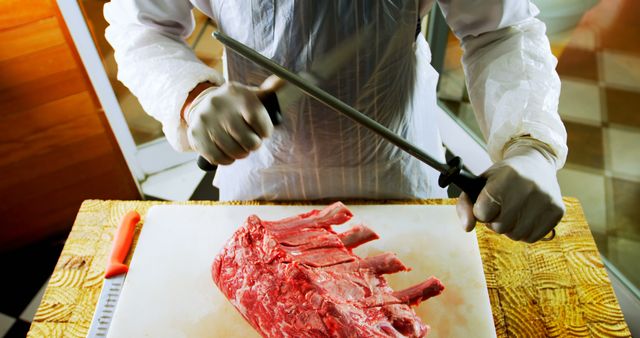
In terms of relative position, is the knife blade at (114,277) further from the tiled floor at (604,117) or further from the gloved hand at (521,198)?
the tiled floor at (604,117)

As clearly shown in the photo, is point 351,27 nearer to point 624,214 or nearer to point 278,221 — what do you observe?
point 278,221

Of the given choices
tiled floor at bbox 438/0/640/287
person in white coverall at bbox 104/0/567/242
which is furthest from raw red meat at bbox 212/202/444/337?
tiled floor at bbox 438/0/640/287

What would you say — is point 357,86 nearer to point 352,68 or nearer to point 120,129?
point 352,68

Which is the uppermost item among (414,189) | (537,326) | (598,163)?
(414,189)

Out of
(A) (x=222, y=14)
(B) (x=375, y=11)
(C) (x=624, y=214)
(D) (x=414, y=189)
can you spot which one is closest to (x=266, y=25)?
(A) (x=222, y=14)

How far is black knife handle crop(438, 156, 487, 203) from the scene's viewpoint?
1106 millimetres

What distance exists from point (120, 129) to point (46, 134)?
0.46 metres

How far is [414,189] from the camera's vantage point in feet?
5.31

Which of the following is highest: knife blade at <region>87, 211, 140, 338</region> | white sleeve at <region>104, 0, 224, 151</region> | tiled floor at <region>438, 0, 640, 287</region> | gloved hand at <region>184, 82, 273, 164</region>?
white sleeve at <region>104, 0, 224, 151</region>

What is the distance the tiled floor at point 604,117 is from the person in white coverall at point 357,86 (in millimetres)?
1686

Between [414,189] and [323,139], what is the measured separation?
38 centimetres

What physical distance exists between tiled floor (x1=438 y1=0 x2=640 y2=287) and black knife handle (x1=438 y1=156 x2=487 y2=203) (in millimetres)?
1764

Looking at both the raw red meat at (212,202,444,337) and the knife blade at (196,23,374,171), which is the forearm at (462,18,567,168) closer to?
the knife blade at (196,23,374,171)

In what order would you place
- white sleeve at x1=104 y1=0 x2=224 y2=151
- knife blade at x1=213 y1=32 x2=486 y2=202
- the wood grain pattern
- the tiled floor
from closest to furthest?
1. knife blade at x1=213 y1=32 x2=486 y2=202
2. white sleeve at x1=104 y1=0 x2=224 y2=151
3. the wood grain pattern
4. the tiled floor
